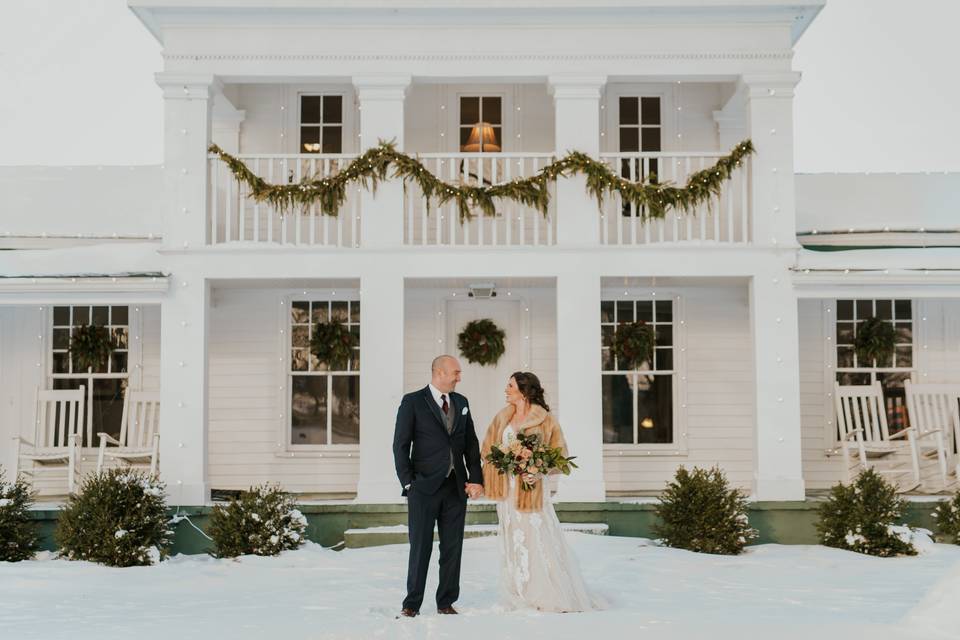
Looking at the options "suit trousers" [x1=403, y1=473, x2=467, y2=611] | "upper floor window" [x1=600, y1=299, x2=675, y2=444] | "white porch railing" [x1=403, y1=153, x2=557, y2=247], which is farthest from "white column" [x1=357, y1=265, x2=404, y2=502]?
"suit trousers" [x1=403, y1=473, x2=467, y2=611]

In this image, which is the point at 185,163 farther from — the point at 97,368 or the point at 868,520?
the point at 868,520

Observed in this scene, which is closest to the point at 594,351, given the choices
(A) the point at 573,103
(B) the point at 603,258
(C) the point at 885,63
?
(B) the point at 603,258

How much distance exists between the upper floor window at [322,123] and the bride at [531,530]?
7.28 m

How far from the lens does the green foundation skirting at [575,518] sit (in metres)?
11.3

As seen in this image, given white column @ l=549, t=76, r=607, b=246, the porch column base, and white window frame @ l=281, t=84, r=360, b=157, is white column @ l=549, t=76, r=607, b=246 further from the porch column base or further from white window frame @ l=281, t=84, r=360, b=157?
the porch column base

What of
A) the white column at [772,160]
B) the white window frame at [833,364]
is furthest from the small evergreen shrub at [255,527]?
the white window frame at [833,364]

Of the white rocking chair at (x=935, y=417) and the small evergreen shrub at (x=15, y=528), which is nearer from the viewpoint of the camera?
the small evergreen shrub at (x=15, y=528)

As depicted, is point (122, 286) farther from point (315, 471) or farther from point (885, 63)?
point (885, 63)

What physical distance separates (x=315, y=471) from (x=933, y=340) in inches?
331

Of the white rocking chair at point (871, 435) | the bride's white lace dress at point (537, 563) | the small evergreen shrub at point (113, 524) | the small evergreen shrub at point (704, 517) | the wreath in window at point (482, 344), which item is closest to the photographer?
the bride's white lace dress at point (537, 563)

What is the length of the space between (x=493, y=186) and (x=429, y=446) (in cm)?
509

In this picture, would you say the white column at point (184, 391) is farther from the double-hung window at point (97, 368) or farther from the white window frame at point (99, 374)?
the double-hung window at point (97, 368)

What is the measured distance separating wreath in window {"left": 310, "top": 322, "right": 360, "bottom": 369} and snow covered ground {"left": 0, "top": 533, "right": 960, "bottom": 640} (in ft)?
10.8

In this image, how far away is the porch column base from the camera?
38.2 ft
